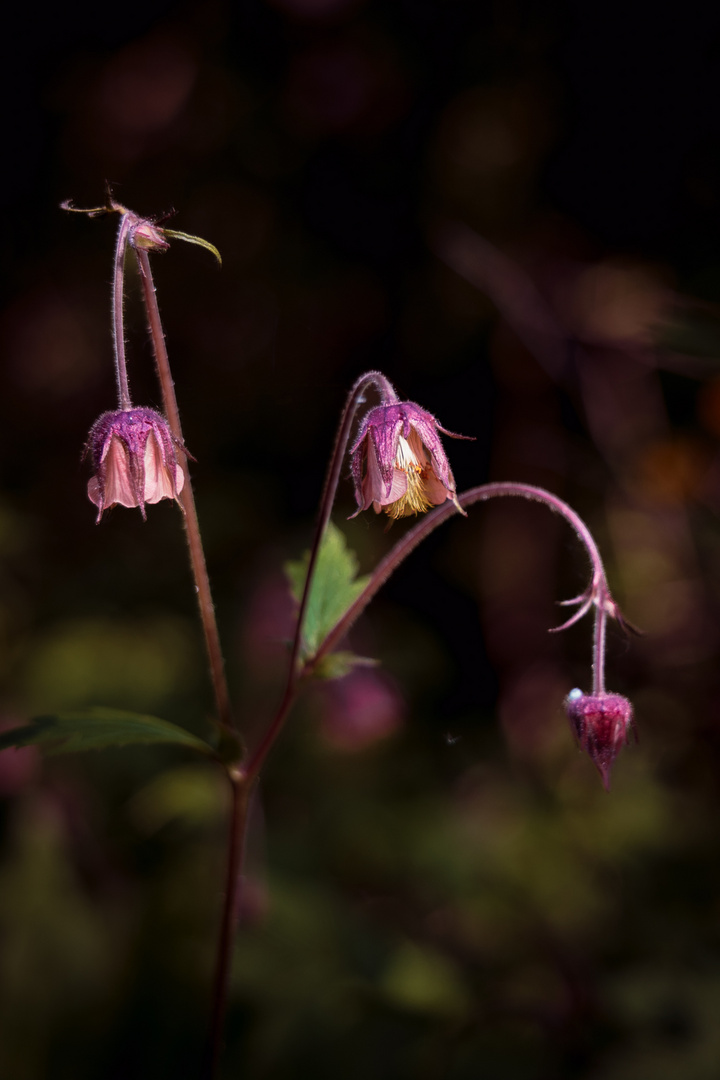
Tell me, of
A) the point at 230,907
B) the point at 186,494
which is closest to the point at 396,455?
the point at 186,494

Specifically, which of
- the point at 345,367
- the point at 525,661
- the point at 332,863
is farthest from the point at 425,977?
the point at 345,367

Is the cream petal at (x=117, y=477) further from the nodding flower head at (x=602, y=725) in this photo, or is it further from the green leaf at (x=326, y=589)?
the nodding flower head at (x=602, y=725)

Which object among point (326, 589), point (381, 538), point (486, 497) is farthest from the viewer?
point (381, 538)

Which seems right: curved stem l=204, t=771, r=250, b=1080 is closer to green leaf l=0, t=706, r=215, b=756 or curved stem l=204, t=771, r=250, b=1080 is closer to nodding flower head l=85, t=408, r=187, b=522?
green leaf l=0, t=706, r=215, b=756

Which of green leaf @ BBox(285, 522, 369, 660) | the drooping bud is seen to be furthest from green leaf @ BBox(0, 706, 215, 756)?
the drooping bud

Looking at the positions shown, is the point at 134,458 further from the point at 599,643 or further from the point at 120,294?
the point at 599,643

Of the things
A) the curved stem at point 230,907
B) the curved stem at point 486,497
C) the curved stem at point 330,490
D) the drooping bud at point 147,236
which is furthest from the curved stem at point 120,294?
the curved stem at point 230,907
